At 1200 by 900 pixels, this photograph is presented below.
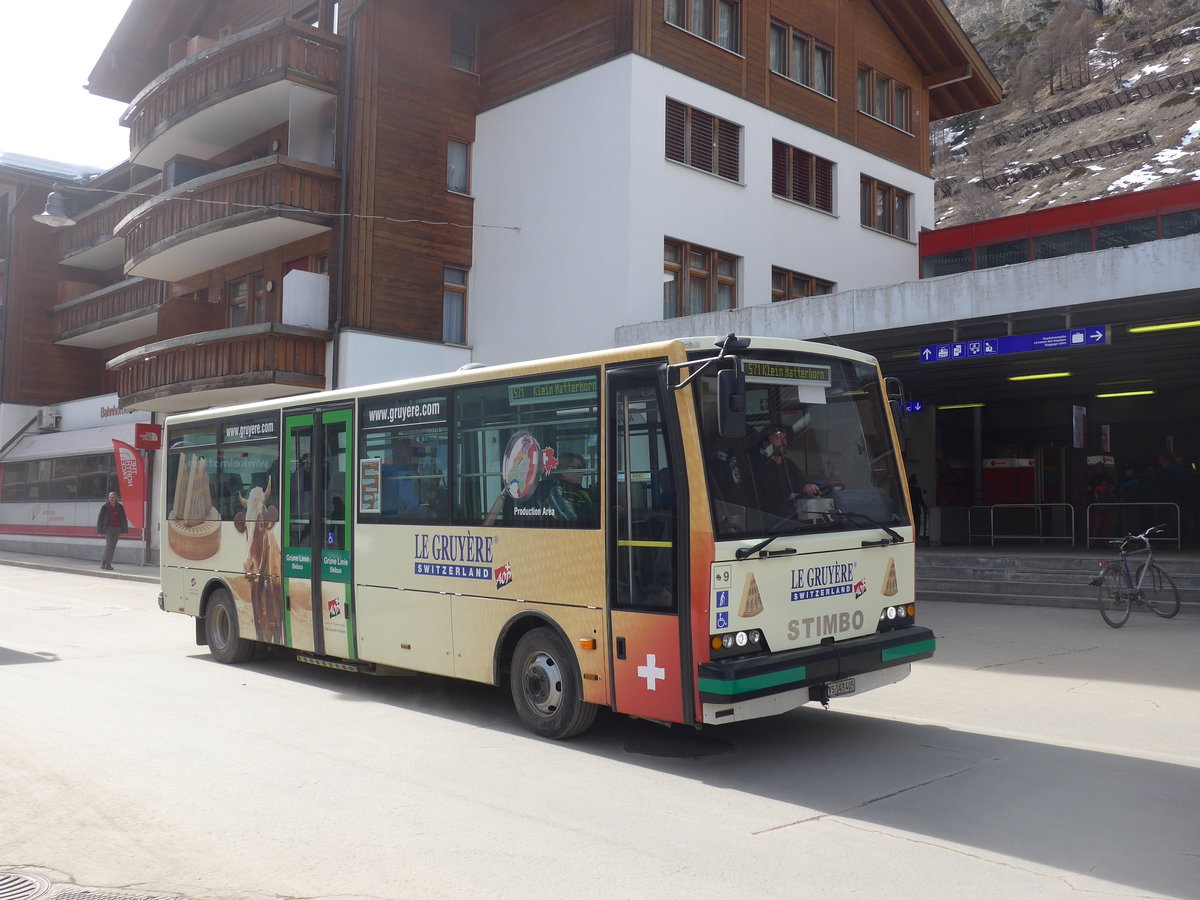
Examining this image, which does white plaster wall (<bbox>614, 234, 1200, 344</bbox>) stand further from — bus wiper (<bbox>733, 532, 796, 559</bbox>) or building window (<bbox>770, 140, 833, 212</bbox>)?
bus wiper (<bbox>733, 532, 796, 559</bbox>)

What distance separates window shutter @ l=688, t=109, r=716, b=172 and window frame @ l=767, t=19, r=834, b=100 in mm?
2837

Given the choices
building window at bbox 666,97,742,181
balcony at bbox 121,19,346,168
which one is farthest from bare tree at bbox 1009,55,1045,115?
balcony at bbox 121,19,346,168

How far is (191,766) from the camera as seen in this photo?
7160mm

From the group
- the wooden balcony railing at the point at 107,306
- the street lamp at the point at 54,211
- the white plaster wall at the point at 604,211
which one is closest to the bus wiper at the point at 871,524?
the white plaster wall at the point at 604,211

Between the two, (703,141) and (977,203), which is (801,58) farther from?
(977,203)

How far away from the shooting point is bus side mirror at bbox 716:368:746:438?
6.74 m

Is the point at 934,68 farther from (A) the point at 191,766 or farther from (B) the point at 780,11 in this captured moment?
(A) the point at 191,766

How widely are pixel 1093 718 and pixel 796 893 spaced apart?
4932mm

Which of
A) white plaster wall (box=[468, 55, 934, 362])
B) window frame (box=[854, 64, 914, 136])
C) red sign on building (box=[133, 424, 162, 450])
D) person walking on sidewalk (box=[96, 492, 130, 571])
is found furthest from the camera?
window frame (box=[854, 64, 914, 136])

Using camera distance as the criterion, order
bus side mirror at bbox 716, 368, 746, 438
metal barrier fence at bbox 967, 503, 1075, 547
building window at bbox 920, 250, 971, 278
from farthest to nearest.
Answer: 1. building window at bbox 920, 250, 971, 278
2. metal barrier fence at bbox 967, 503, 1075, 547
3. bus side mirror at bbox 716, 368, 746, 438

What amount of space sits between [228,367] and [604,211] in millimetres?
8871

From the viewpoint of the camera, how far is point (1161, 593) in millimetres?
14219

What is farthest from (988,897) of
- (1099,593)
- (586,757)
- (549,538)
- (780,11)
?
(780,11)

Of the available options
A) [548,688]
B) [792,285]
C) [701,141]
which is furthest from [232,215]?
[548,688]
